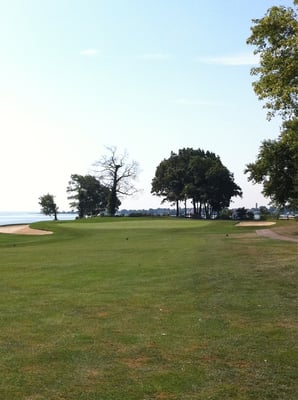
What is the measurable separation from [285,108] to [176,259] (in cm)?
750

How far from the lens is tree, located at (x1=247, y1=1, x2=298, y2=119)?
1858cm

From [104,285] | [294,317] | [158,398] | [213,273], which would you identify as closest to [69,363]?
[158,398]

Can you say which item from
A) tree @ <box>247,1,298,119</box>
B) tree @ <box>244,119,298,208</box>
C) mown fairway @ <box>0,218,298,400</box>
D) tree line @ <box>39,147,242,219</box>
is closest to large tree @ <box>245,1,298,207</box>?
tree @ <box>247,1,298,119</box>

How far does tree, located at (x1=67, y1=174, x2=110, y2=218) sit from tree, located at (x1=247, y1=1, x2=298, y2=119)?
4498 inches

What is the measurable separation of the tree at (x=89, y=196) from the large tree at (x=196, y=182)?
18582 mm

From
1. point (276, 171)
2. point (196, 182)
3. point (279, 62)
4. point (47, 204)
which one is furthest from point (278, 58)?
point (47, 204)

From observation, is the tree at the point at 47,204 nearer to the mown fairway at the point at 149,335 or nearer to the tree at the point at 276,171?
the tree at the point at 276,171

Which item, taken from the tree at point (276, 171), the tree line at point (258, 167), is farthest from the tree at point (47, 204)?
the tree at point (276, 171)

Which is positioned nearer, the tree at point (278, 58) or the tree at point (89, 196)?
the tree at point (278, 58)

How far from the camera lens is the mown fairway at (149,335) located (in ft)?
18.5

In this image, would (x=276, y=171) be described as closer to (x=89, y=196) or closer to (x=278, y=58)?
(x=278, y=58)

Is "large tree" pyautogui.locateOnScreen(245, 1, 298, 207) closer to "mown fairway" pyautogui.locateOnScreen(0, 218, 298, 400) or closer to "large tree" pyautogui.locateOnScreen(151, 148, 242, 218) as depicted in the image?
"mown fairway" pyautogui.locateOnScreen(0, 218, 298, 400)

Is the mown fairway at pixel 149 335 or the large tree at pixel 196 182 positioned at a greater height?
the large tree at pixel 196 182

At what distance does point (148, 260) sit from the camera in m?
19.7
